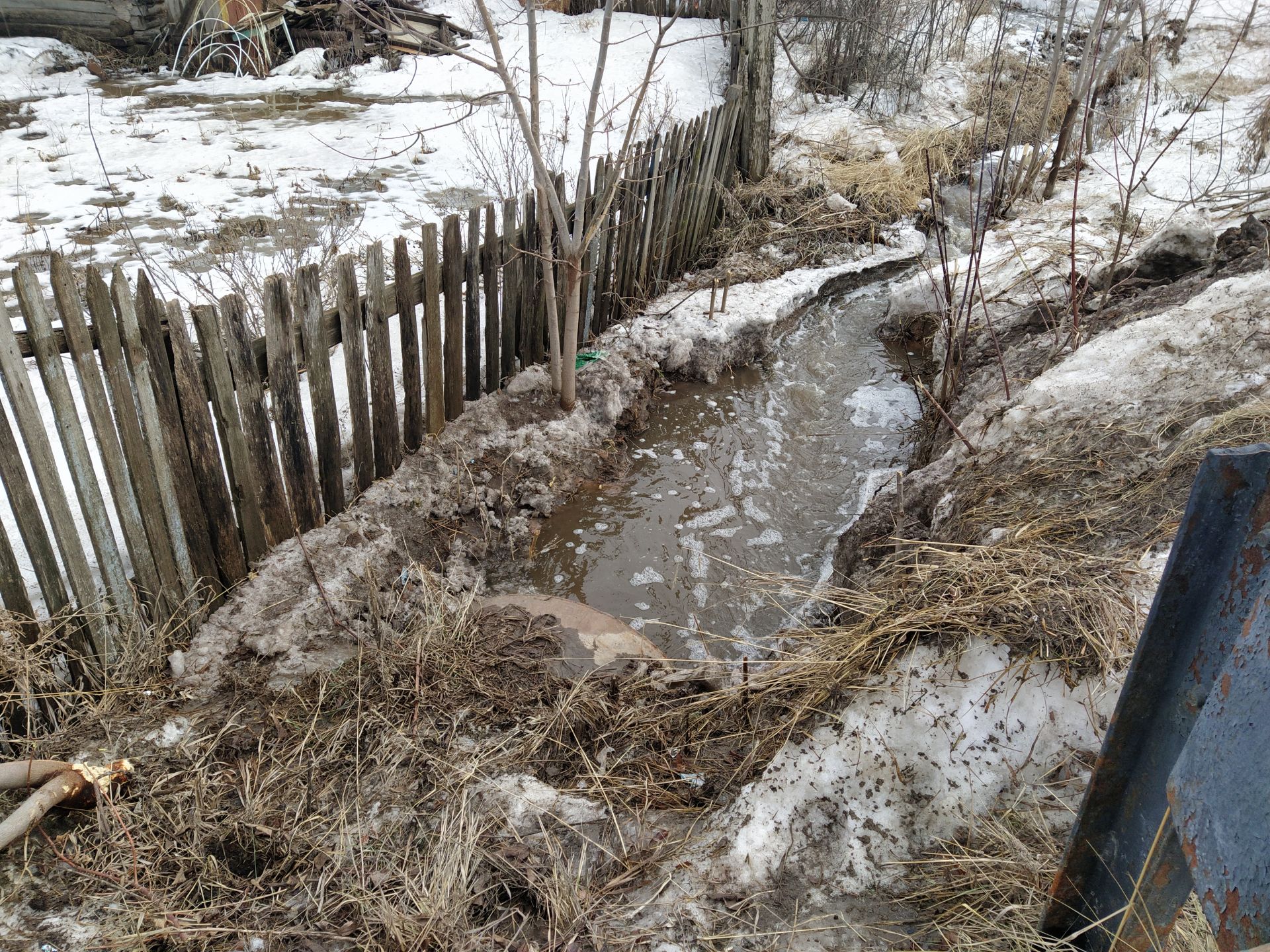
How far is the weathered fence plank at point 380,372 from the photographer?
12.2ft

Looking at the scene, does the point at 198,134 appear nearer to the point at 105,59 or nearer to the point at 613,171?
the point at 105,59

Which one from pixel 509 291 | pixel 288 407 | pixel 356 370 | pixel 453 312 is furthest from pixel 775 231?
pixel 288 407

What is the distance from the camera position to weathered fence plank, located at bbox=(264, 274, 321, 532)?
10.8 ft

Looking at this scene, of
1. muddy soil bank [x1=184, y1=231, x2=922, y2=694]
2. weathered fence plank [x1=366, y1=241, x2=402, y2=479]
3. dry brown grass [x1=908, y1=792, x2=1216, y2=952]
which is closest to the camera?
dry brown grass [x1=908, y1=792, x2=1216, y2=952]

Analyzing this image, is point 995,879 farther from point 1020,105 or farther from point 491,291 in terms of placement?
point 1020,105

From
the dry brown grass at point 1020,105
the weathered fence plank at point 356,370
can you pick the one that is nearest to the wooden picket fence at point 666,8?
the dry brown grass at point 1020,105

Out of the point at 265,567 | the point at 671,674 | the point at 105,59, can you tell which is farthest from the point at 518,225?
the point at 105,59

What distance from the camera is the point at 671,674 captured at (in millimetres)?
3221

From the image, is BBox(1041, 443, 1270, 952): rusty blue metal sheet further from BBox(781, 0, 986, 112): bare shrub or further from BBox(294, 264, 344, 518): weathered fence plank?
BBox(781, 0, 986, 112): bare shrub

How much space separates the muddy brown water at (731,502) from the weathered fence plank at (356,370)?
2.85ft

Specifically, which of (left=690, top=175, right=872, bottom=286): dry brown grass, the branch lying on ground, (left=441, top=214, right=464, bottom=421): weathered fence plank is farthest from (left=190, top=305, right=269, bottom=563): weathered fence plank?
(left=690, top=175, right=872, bottom=286): dry brown grass

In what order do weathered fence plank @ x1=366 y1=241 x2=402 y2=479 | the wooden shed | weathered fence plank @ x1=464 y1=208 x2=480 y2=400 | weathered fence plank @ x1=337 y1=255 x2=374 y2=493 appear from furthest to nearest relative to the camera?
the wooden shed, weathered fence plank @ x1=464 y1=208 x2=480 y2=400, weathered fence plank @ x1=366 y1=241 x2=402 y2=479, weathered fence plank @ x1=337 y1=255 x2=374 y2=493

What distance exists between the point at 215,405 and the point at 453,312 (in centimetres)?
156

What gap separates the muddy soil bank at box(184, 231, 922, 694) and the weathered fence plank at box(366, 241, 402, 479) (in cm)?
13
